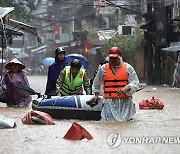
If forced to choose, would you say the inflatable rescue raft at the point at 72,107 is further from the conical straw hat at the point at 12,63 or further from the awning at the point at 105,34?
the awning at the point at 105,34

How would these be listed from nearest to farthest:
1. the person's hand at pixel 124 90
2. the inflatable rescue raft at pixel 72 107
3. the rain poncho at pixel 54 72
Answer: the person's hand at pixel 124 90, the inflatable rescue raft at pixel 72 107, the rain poncho at pixel 54 72

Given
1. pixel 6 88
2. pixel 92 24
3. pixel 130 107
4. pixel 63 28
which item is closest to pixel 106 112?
pixel 130 107

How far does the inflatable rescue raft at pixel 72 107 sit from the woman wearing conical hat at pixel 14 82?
244 centimetres

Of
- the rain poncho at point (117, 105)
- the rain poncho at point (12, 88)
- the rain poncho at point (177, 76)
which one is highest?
the rain poncho at point (117, 105)

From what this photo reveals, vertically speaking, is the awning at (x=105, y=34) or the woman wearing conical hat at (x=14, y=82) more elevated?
the woman wearing conical hat at (x=14, y=82)

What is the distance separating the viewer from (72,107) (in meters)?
10.2

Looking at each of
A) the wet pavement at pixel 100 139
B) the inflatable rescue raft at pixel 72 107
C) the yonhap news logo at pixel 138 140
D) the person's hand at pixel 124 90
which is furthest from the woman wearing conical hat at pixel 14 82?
the yonhap news logo at pixel 138 140

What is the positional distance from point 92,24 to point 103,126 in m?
43.3

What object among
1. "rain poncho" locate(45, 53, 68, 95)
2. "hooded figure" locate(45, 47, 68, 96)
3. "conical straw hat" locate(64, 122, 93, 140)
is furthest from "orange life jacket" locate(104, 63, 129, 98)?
"rain poncho" locate(45, 53, 68, 95)

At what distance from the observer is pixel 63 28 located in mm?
63062

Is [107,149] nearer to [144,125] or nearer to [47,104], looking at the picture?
[144,125]

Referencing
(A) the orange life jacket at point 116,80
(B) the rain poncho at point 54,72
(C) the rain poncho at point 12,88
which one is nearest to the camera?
(A) the orange life jacket at point 116,80

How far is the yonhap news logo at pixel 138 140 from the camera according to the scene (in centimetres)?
717

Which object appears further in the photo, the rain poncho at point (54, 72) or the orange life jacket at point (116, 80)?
the rain poncho at point (54, 72)
